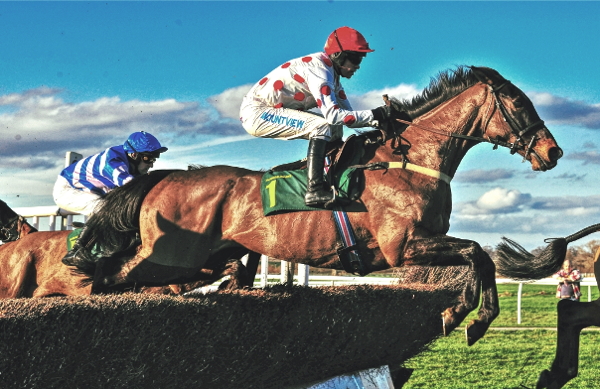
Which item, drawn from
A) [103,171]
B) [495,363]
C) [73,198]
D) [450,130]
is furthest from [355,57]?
[495,363]

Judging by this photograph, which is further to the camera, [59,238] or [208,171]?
[59,238]

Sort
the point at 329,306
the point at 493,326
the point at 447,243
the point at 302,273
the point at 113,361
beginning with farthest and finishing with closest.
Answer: the point at 493,326 < the point at 302,273 < the point at 329,306 < the point at 447,243 < the point at 113,361

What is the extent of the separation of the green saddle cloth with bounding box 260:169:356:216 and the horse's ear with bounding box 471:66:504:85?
97 centimetres

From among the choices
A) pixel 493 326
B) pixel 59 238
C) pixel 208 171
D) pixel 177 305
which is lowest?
pixel 493 326

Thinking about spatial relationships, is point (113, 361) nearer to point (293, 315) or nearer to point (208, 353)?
point (208, 353)

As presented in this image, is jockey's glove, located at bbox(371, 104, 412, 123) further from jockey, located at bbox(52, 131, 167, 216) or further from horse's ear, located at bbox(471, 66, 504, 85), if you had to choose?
jockey, located at bbox(52, 131, 167, 216)

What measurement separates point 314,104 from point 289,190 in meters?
0.63

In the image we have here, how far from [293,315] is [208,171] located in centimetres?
112

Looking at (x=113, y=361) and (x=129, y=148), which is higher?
(x=129, y=148)

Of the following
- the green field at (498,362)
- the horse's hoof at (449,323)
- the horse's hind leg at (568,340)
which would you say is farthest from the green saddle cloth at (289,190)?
the green field at (498,362)

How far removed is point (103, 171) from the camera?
528 centimetres

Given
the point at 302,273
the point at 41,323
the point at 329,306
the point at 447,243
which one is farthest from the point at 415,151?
the point at 302,273

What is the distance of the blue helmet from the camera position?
17.4 ft

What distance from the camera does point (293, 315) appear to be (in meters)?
4.29
